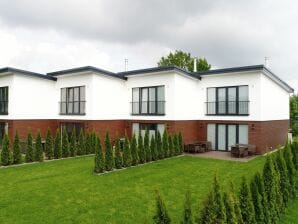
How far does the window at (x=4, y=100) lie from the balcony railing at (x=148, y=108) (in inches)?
399

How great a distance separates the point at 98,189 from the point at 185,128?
12028 mm

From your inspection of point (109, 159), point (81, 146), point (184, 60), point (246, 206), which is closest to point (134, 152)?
point (109, 159)

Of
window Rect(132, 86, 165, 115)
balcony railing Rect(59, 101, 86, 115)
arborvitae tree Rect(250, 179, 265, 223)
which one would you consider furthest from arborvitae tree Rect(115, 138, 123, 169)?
arborvitae tree Rect(250, 179, 265, 223)

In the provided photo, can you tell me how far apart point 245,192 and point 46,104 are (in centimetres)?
2073

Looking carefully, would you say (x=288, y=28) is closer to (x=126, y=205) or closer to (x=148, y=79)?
(x=148, y=79)

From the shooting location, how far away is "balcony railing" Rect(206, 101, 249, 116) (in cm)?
1964

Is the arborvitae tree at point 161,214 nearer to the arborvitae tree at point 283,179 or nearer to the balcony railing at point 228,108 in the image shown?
the arborvitae tree at point 283,179

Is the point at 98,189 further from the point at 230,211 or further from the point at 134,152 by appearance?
the point at 230,211

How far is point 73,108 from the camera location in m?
22.8

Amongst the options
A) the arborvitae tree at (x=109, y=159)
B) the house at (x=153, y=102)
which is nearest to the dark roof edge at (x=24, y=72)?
the house at (x=153, y=102)

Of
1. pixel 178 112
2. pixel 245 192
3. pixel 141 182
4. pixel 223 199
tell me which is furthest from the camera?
pixel 178 112

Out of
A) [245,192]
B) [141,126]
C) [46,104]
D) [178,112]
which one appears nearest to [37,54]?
[46,104]

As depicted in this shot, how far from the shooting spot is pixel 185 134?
829 inches

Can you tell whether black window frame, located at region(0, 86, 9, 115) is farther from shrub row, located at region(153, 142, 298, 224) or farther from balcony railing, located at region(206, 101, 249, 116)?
shrub row, located at region(153, 142, 298, 224)
